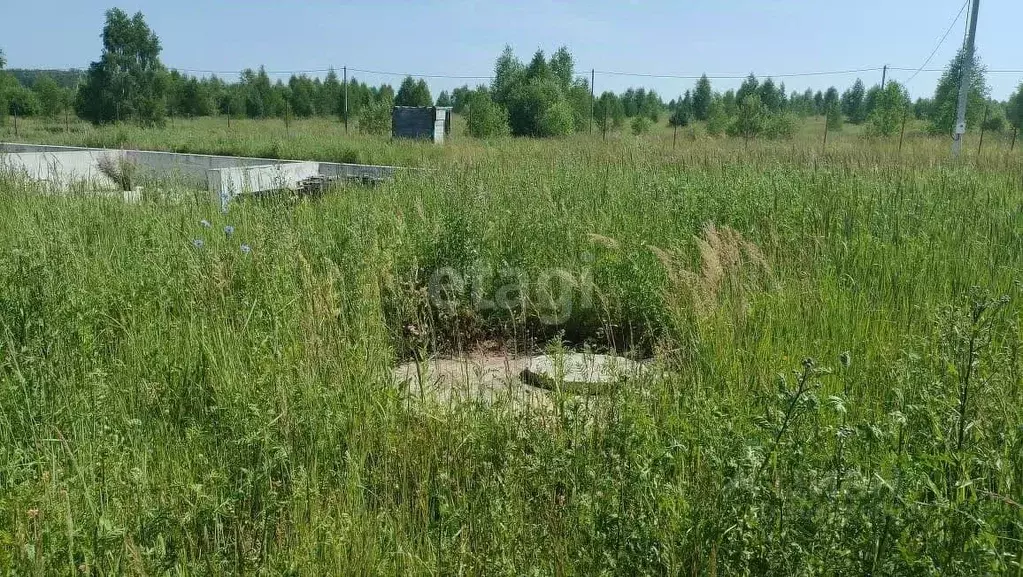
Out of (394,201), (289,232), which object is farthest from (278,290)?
(394,201)

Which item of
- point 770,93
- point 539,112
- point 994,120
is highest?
point 770,93

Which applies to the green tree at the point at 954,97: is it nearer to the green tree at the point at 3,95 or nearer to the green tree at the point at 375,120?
the green tree at the point at 375,120

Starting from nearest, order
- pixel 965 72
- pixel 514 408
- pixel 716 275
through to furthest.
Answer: pixel 514 408 < pixel 716 275 < pixel 965 72

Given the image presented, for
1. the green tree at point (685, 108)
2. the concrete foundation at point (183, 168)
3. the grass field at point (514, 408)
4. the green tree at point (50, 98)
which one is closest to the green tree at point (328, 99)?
the green tree at point (50, 98)

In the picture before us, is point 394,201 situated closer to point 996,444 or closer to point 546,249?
point 546,249

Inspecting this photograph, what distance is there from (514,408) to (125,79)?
156 feet

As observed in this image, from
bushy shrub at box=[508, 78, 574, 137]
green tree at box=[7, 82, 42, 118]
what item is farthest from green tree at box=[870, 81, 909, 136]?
green tree at box=[7, 82, 42, 118]

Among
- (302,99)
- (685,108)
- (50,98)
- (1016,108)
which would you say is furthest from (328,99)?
(1016,108)

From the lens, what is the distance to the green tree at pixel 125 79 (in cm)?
4250

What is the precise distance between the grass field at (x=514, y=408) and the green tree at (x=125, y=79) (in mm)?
41607

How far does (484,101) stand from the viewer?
2492 centimetres

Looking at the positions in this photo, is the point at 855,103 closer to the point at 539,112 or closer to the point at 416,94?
the point at 416,94

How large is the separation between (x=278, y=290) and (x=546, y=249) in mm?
Result: 2221

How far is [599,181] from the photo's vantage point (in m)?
7.82
